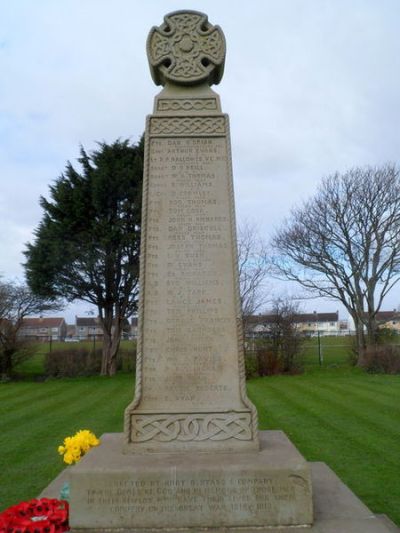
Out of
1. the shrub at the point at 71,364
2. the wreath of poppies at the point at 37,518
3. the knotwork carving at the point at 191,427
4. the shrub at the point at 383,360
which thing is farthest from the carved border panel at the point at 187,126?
the shrub at the point at 71,364

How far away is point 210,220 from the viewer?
471cm

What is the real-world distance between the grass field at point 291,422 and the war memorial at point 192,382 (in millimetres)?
1812

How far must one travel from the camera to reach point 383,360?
21.3m

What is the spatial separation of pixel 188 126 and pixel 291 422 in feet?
25.0

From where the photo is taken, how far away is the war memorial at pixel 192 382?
3619 millimetres

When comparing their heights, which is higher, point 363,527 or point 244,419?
point 244,419

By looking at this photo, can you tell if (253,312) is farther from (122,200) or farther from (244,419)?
(244,419)

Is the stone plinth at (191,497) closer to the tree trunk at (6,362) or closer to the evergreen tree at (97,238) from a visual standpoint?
the evergreen tree at (97,238)

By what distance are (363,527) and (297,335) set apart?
790 inches

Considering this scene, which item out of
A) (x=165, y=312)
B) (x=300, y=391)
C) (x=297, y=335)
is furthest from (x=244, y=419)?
(x=297, y=335)

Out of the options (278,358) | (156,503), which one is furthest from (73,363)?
(156,503)

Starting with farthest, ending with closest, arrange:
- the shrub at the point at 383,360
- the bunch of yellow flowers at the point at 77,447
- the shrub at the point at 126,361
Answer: the shrub at the point at 126,361 < the shrub at the point at 383,360 < the bunch of yellow flowers at the point at 77,447

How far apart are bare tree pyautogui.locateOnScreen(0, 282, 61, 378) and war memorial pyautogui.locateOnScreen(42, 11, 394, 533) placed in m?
19.8

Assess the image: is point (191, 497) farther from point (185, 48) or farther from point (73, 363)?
point (73, 363)
